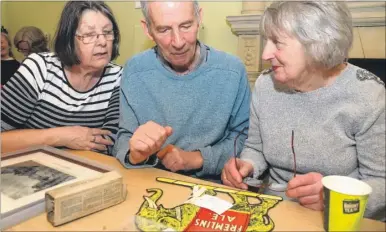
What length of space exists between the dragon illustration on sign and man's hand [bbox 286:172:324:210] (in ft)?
0.12

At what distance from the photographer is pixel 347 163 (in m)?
0.80

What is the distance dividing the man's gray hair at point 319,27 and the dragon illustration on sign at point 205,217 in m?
0.34

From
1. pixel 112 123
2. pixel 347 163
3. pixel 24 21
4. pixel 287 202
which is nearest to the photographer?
pixel 287 202

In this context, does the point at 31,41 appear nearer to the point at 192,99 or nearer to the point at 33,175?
the point at 192,99

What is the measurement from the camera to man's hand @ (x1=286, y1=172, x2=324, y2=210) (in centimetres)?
65

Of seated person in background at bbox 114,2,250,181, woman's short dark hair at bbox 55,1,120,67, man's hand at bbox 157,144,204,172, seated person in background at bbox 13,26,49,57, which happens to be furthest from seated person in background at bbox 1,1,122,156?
seated person in background at bbox 13,26,49,57

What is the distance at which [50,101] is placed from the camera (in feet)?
3.91

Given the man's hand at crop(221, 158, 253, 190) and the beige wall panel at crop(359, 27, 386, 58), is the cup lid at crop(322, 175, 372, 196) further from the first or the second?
the beige wall panel at crop(359, 27, 386, 58)

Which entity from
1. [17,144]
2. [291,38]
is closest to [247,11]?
[291,38]

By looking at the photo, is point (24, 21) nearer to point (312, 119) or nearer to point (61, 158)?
Answer: point (61, 158)

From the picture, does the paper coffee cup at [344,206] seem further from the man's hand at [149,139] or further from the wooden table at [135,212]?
the man's hand at [149,139]

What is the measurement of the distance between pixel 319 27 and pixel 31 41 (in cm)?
202

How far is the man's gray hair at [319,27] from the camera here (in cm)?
73

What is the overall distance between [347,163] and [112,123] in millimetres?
754
